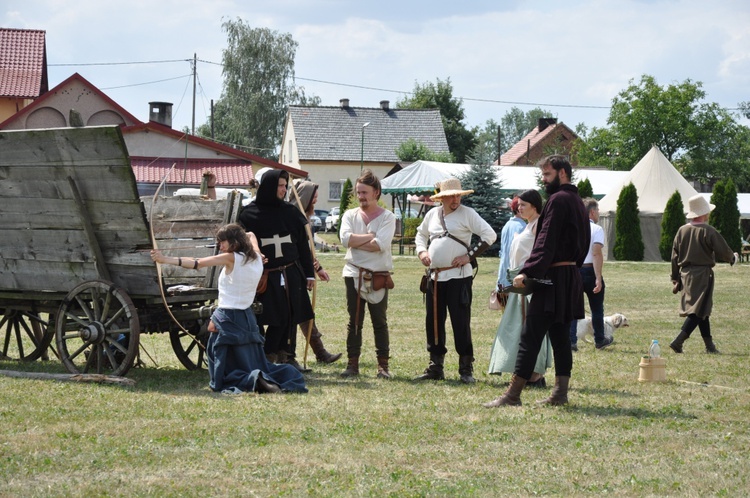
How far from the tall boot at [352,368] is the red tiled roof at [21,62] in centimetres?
3456

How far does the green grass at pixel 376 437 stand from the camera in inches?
211

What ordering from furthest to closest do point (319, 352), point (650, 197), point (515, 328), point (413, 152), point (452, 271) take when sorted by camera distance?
point (413, 152), point (650, 197), point (319, 352), point (452, 271), point (515, 328)

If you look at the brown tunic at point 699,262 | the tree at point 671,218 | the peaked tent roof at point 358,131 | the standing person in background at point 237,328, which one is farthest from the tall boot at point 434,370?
the peaked tent roof at point 358,131

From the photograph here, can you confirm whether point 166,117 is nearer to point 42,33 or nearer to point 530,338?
point 42,33

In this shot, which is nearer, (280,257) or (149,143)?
(280,257)

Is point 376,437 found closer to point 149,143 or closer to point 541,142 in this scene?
point 149,143

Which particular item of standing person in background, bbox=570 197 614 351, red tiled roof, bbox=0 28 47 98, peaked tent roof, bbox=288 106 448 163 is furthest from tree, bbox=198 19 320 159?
standing person in background, bbox=570 197 614 351

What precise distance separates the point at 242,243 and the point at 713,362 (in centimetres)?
557

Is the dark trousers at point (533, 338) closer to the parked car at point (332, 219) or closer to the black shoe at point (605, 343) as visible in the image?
the black shoe at point (605, 343)

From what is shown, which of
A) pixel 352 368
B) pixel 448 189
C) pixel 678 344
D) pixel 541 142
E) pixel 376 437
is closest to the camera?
pixel 376 437

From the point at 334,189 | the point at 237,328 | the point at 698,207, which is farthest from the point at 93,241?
the point at 334,189

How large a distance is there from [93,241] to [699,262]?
727cm

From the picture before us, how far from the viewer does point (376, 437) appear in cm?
653

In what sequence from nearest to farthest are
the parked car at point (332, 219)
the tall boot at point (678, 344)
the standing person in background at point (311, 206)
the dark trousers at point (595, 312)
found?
the standing person in background at point (311, 206) < the tall boot at point (678, 344) < the dark trousers at point (595, 312) < the parked car at point (332, 219)
